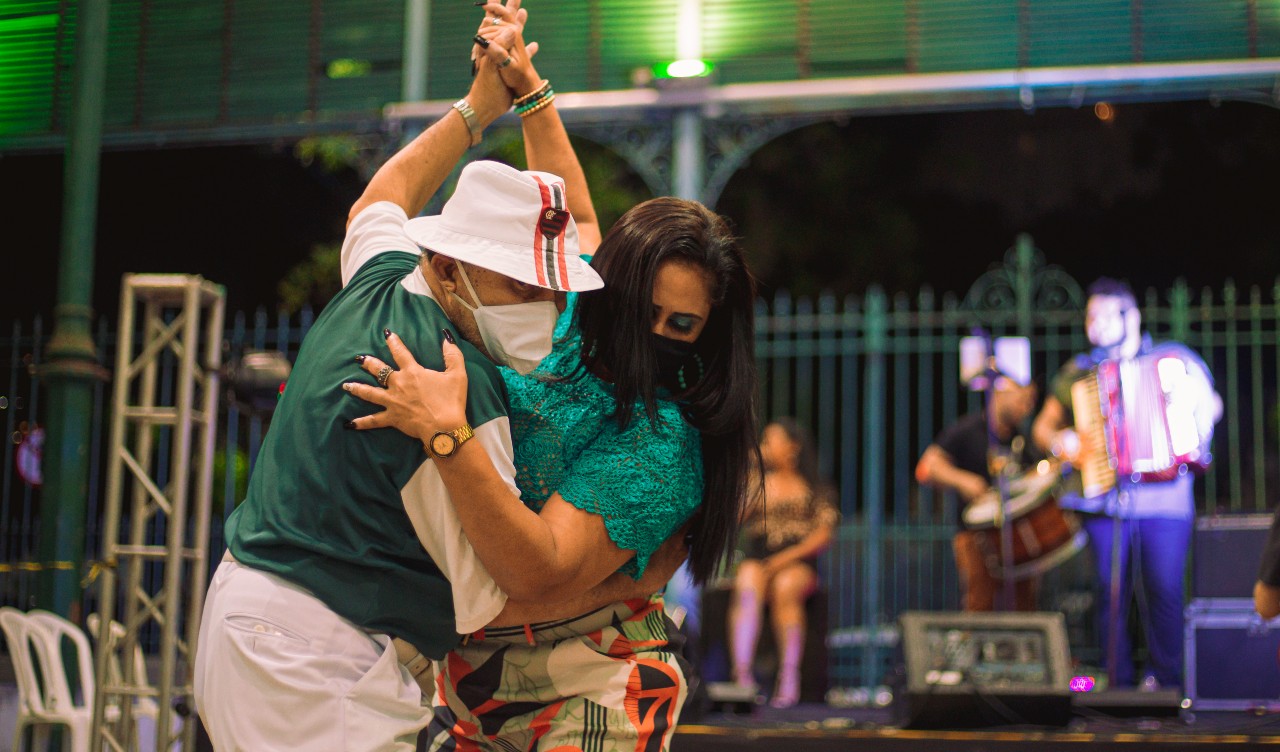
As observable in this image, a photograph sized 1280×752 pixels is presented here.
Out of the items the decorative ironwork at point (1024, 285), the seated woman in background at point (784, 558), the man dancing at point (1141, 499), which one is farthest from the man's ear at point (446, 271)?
the decorative ironwork at point (1024, 285)

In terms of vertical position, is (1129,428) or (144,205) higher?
(144,205)

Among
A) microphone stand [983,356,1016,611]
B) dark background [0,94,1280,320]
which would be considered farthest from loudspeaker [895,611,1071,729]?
dark background [0,94,1280,320]

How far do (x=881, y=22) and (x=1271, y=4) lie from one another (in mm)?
2098

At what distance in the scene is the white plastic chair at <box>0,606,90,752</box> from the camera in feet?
16.1

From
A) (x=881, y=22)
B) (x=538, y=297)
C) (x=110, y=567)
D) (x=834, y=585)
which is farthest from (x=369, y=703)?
(x=834, y=585)

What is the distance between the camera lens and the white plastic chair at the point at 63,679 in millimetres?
4926

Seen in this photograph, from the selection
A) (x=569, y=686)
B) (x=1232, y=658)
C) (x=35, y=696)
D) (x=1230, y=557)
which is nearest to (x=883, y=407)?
(x=1230, y=557)

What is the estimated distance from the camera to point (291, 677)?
197 cm

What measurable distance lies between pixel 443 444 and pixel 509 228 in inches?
15.7

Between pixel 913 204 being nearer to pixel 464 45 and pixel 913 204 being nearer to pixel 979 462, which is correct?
pixel 464 45

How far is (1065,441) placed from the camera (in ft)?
22.5

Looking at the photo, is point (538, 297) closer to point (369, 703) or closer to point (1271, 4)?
point (369, 703)

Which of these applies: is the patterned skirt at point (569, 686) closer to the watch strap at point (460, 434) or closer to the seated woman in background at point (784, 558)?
the watch strap at point (460, 434)

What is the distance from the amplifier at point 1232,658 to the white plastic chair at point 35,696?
15.2ft
